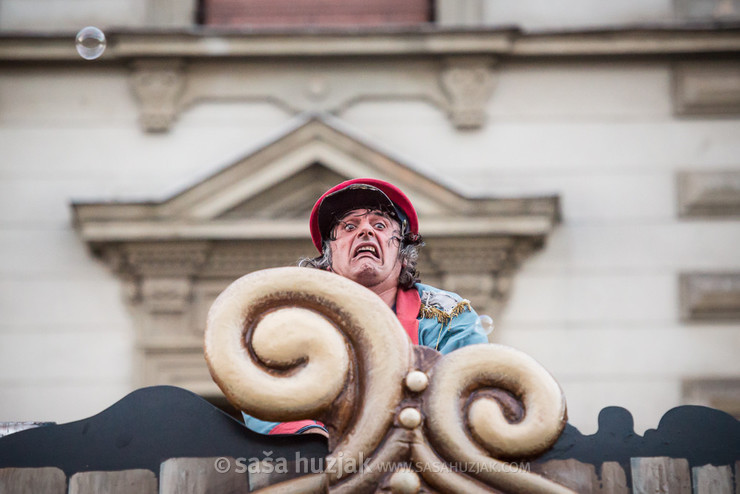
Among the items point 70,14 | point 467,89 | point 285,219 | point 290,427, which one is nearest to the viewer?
point 290,427

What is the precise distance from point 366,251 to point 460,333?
0.27 meters

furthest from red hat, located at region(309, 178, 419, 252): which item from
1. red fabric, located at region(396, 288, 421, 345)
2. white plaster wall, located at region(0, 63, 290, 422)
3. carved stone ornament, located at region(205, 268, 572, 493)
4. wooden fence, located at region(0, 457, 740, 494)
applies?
white plaster wall, located at region(0, 63, 290, 422)

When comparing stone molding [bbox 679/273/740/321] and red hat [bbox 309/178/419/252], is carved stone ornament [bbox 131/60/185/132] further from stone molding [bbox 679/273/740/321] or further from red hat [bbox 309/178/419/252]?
red hat [bbox 309/178/419/252]

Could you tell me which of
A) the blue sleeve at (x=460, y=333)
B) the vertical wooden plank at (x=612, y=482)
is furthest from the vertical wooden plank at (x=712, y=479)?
the blue sleeve at (x=460, y=333)

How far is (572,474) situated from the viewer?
131cm

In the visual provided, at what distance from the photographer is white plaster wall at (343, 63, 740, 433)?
5.06 meters

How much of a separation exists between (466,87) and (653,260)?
60.3 inches

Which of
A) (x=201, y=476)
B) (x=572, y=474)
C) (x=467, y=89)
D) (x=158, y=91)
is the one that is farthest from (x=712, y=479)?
(x=158, y=91)

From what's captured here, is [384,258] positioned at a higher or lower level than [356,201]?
lower

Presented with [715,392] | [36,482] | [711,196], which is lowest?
[36,482]

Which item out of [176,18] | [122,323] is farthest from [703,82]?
[122,323]

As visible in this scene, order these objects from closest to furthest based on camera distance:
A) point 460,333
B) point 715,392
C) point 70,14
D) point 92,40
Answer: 1. point 460,333
2. point 92,40
3. point 715,392
4. point 70,14

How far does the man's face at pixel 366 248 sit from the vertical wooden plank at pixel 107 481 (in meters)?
0.68

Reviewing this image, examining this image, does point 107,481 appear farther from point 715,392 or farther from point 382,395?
point 715,392
